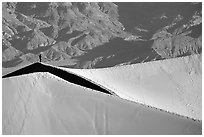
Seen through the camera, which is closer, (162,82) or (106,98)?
(106,98)

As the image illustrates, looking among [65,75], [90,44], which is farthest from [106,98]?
[90,44]

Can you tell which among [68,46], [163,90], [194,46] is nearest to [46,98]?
[163,90]

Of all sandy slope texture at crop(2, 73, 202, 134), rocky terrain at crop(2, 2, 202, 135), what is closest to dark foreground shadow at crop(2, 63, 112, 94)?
rocky terrain at crop(2, 2, 202, 135)

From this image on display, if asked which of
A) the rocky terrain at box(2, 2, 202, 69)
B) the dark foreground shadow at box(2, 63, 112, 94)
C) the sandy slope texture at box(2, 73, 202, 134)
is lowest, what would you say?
the sandy slope texture at box(2, 73, 202, 134)

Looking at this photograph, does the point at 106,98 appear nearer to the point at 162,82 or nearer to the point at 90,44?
the point at 162,82

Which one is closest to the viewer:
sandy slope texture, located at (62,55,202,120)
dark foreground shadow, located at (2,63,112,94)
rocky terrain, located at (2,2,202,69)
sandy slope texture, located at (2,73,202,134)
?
sandy slope texture, located at (2,73,202,134)

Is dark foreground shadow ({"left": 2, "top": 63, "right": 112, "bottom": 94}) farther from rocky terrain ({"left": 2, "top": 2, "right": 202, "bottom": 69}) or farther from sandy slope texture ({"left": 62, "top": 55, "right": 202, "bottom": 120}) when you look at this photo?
rocky terrain ({"left": 2, "top": 2, "right": 202, "bottom": 69})

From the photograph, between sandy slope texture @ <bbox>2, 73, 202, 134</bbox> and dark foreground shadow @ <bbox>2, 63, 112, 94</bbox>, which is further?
dark foreground shadow @ <bbox>2, 63, 112, 94</bbox>
